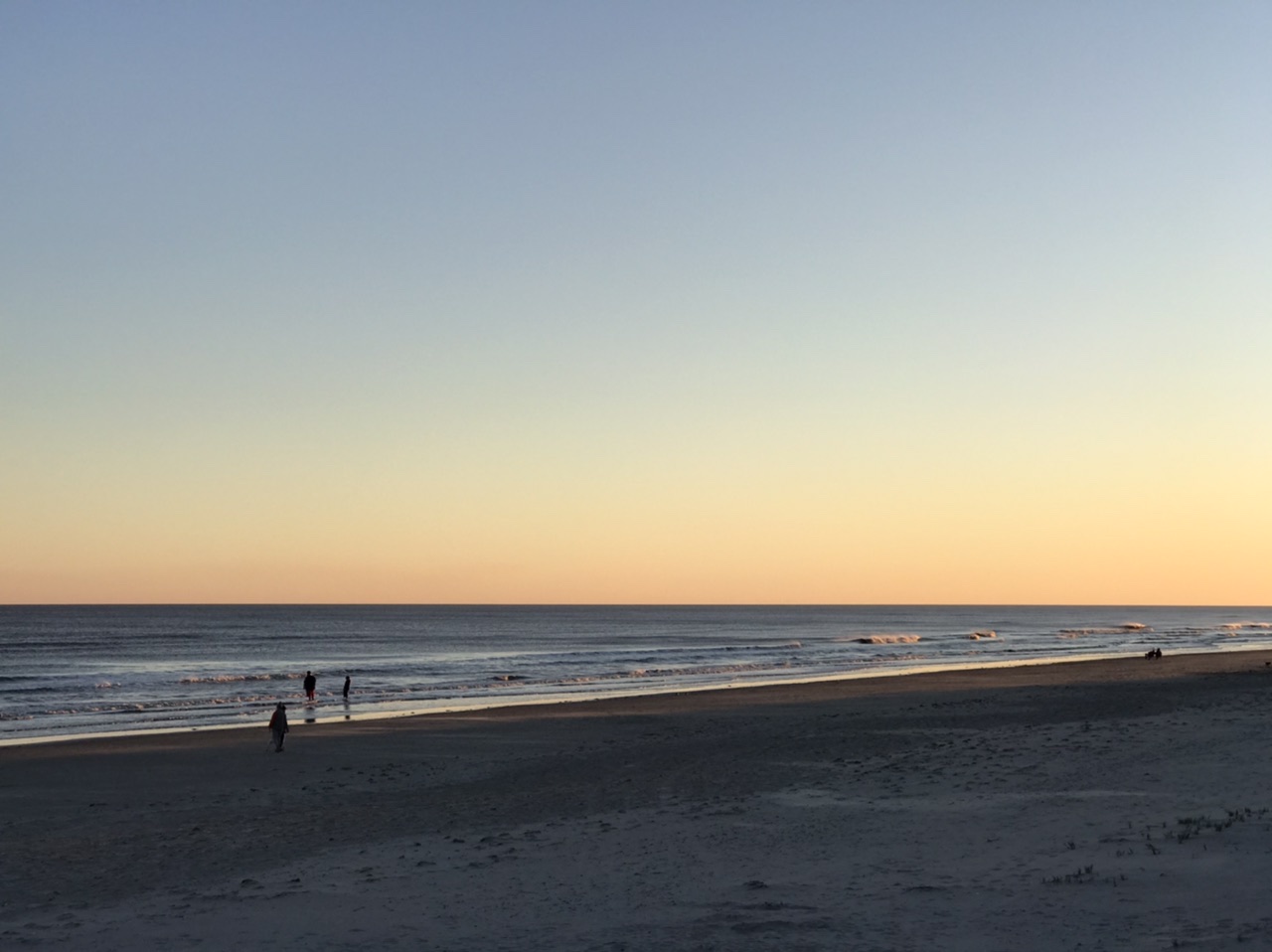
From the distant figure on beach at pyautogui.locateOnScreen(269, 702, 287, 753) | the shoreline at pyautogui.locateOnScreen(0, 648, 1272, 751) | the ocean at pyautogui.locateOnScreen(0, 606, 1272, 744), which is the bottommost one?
the ocean at pyautogui.locateOnScreen(0, 606, 1272, 744)

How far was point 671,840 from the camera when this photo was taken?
45.1 feet

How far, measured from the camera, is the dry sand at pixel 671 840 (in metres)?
9.82

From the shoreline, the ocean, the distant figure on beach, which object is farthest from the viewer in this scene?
the ocean

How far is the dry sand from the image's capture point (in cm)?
982

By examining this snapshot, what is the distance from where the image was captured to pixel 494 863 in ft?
42.2

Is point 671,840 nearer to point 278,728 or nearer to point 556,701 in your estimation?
point 278,728

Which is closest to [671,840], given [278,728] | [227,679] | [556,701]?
[278,728]

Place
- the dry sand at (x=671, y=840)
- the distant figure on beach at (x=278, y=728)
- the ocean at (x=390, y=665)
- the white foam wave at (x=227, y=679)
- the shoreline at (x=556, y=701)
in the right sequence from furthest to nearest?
the white foam wave at (x=227, y=679) → the ocean at (x=390, y=665) → the shoreline at (x=556, y=701) → the distant figure on beach at (x=278, y=728) → the dry sand at (x=671, y=840)

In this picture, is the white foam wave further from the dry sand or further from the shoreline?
the dry sand

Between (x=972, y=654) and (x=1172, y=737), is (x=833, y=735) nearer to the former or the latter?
(x=1172, y=737)

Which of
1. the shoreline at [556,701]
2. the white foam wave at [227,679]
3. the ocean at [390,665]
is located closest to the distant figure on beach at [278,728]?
the shoreline at [556,701]

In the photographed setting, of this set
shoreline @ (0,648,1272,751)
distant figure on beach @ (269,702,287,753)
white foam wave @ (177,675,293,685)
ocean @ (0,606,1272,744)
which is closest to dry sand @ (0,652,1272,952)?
distant figure on beach @ (269,702,287,753)

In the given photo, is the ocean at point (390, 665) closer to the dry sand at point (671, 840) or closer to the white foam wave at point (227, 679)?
the white foam wave at point (227, 679)

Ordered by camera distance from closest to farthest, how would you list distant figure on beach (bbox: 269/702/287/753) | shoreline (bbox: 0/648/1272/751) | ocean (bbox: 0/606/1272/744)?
distant figure on beach (bbox: 269/702/287/753)
shoreline (bbox: 0/648/1272/751)
ocean (bbox: 0/606/1272/744)
